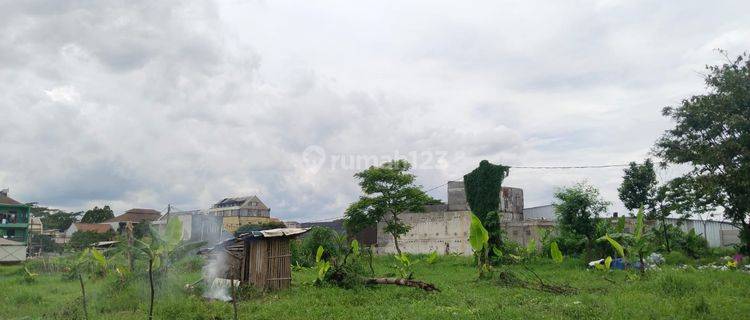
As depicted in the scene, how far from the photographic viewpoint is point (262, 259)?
13.4 metres

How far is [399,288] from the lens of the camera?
1321 centimetres

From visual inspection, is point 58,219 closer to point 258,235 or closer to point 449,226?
point 449,226

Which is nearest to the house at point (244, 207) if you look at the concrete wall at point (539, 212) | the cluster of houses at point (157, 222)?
the cluster of houses at point (157, 222)

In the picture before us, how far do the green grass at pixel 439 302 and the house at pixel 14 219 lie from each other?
34.2 meters

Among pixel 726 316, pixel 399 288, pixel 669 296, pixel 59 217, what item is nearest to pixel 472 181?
pixel 399 288

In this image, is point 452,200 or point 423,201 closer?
point 423,201

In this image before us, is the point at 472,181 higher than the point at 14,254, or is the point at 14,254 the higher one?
the point at 472,181

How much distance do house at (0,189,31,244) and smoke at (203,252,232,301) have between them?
123 feet

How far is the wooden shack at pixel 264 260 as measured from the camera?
13297 millimetres

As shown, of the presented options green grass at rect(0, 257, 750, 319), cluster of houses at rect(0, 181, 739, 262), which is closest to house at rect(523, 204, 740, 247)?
cluster of houses at rect(0, 181, 739, 262)

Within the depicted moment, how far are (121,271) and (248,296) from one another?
3.53 m

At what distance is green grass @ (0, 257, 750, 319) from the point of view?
9.52 m

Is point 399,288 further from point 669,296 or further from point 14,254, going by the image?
point 14,254

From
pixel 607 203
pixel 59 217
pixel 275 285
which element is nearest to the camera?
pixel 275 285
